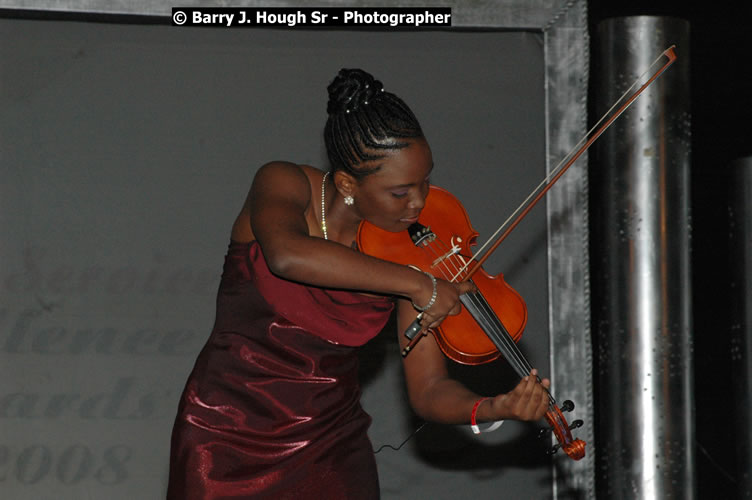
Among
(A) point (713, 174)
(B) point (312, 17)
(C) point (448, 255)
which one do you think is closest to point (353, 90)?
(C) point (448, 255)

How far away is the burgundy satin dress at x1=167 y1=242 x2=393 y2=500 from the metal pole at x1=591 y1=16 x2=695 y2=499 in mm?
1385

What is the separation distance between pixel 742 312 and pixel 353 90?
1.51 meters

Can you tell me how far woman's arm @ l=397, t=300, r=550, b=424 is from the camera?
1596 mm

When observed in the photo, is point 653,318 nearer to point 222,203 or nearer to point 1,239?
point 222,203

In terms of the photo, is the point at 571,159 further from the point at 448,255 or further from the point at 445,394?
the point at 445,394

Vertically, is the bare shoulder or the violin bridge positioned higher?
the bare shoulder

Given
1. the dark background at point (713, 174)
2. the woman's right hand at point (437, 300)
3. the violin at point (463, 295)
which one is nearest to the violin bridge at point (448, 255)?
the violin at point (463, 295)

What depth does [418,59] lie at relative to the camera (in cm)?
316

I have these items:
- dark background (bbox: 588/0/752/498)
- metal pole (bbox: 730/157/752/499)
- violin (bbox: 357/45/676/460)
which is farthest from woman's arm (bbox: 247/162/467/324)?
dark background (bbox: 588/0/752/498)

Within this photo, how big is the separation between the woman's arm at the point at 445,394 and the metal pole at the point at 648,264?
122cm

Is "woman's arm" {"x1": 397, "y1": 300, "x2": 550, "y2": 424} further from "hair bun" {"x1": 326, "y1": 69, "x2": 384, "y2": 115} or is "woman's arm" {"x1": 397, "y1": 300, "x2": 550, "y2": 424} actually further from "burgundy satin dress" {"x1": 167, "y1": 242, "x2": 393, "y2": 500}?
"hair bun" {"x1": 326, "y1": 69, "x2": 384, "y2": 115}

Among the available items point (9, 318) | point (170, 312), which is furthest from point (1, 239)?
point (170, 312)

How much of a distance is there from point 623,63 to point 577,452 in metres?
1.65

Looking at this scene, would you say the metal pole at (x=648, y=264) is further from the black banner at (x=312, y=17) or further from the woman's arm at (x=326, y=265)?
the woman's arm at (x=326, y=265)
